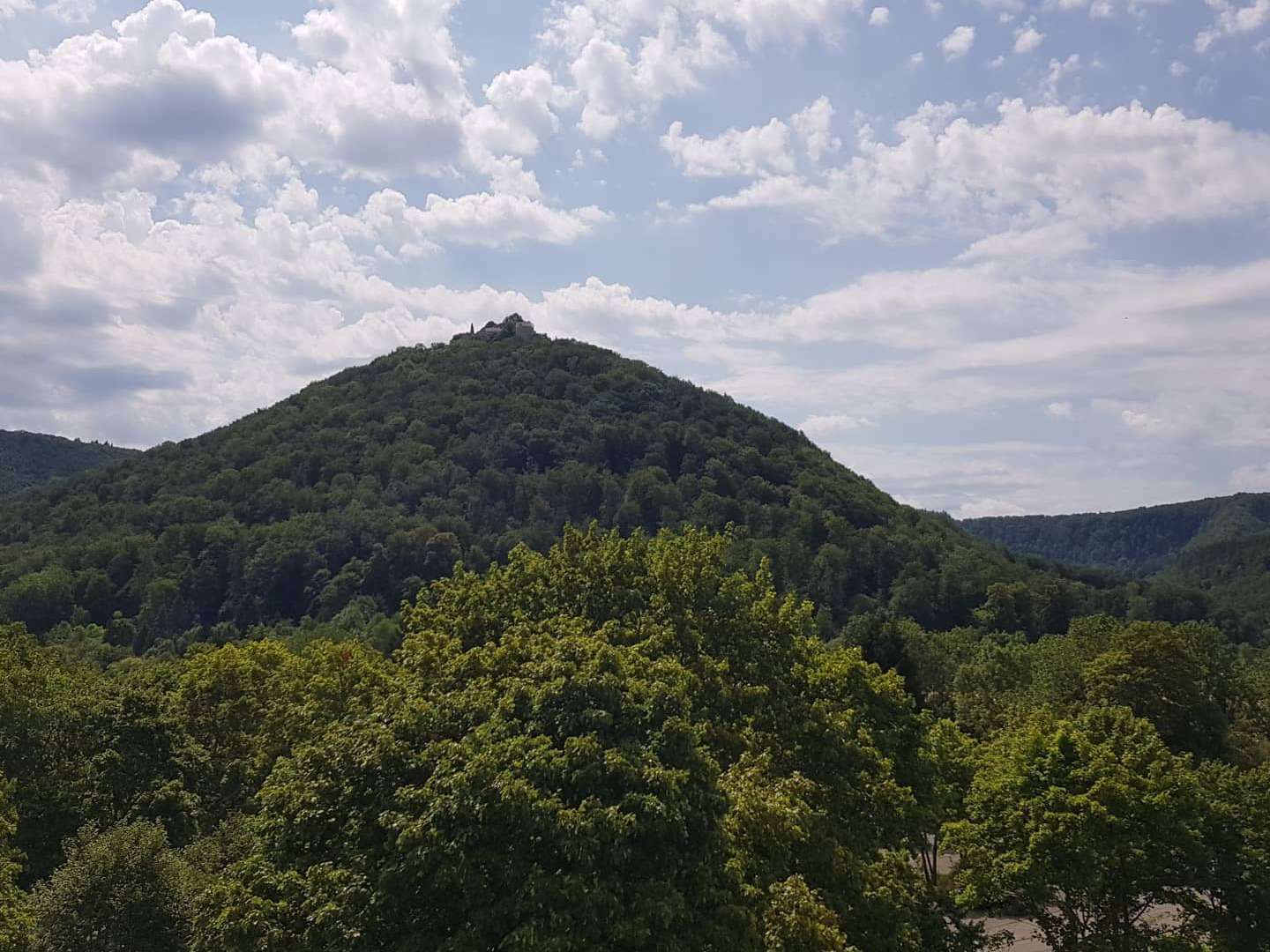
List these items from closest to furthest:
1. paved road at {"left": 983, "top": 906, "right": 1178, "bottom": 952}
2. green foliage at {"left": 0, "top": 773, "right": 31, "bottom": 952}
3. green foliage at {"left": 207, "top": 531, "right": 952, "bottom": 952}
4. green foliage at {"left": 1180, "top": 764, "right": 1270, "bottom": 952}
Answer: green foliage at {"left": 207, "top": 531, "right": 952, "bottom": 952}
green foliage at {"left": 0, "top": 773, "right": 31, "bottom": 952}
green foliage at {"left": 1180, "top": 764, "right": 1270, "bottom": 952}
paved road at {"left": 983, "top": 906, "right": 1178, "bottom": 952}

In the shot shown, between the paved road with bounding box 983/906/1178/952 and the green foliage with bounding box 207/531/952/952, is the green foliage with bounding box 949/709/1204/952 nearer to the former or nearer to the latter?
the green foliage with bounding box 207/531/952/952

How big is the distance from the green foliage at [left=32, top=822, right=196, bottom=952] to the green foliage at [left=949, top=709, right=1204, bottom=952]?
19001mm

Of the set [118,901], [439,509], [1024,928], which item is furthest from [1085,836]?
[439,509]

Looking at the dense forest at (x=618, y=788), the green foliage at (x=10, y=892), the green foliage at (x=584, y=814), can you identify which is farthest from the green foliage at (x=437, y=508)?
the green foliage at (x=584, y=814)

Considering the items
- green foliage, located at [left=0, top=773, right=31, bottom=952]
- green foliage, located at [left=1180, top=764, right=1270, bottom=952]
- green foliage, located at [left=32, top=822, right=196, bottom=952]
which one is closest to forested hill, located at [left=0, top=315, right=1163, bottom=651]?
green foliage, located at [left=0, top=773, right=31, bottom=952]

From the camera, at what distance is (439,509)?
143m

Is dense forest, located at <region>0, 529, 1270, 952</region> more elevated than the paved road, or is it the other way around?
dense forest, located at <region>0, 529, 1270, 952</region>

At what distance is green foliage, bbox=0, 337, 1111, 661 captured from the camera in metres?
119

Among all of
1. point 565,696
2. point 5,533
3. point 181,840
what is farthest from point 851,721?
point 5,533

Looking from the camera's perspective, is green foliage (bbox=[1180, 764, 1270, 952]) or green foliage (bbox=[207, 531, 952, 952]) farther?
green foliage (bbox=[1180, 764, 1270, 952])

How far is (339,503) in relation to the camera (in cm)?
13838

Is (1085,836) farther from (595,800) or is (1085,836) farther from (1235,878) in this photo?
(595,800)

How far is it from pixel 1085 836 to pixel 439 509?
422ft

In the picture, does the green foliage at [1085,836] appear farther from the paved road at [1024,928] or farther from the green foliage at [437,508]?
the green foliage at [437,508]
